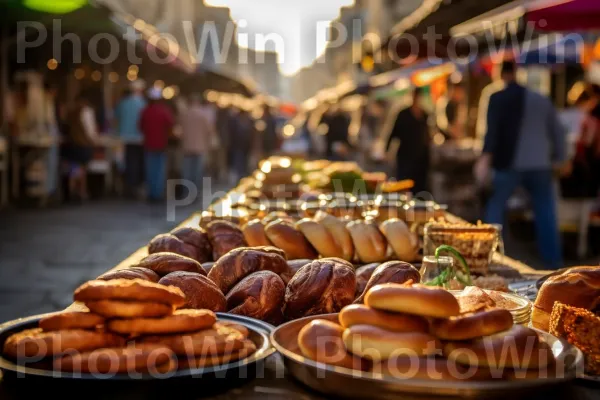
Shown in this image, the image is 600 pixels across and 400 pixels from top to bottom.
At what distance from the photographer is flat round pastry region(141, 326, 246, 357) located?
1.38 metres

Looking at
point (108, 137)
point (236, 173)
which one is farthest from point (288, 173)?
point (236, 173)

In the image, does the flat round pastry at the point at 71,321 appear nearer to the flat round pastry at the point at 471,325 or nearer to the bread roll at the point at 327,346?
the bread roll at the point at 327,346

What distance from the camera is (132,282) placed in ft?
4.67

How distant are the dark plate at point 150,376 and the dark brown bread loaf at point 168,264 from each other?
1.33ft

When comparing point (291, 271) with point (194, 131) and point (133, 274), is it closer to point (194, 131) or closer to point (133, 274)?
point (133, 274)

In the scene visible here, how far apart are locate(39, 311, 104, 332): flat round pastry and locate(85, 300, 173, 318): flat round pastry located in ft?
0.06

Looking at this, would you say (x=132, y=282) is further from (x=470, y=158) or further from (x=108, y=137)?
(x=108, y=137)

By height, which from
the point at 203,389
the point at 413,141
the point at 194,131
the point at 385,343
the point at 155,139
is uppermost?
the point at 194,131

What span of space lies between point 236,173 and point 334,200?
16464 mm

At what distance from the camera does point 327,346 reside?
1.35 meters

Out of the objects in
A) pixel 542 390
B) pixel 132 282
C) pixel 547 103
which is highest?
pixel 547 103

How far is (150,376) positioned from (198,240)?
4.80 ft

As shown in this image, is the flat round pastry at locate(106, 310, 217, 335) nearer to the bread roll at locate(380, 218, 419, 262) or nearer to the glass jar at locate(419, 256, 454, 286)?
the glass jar at locate(419, 256, 454, 286)

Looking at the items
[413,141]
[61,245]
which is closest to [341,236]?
[61,245]
